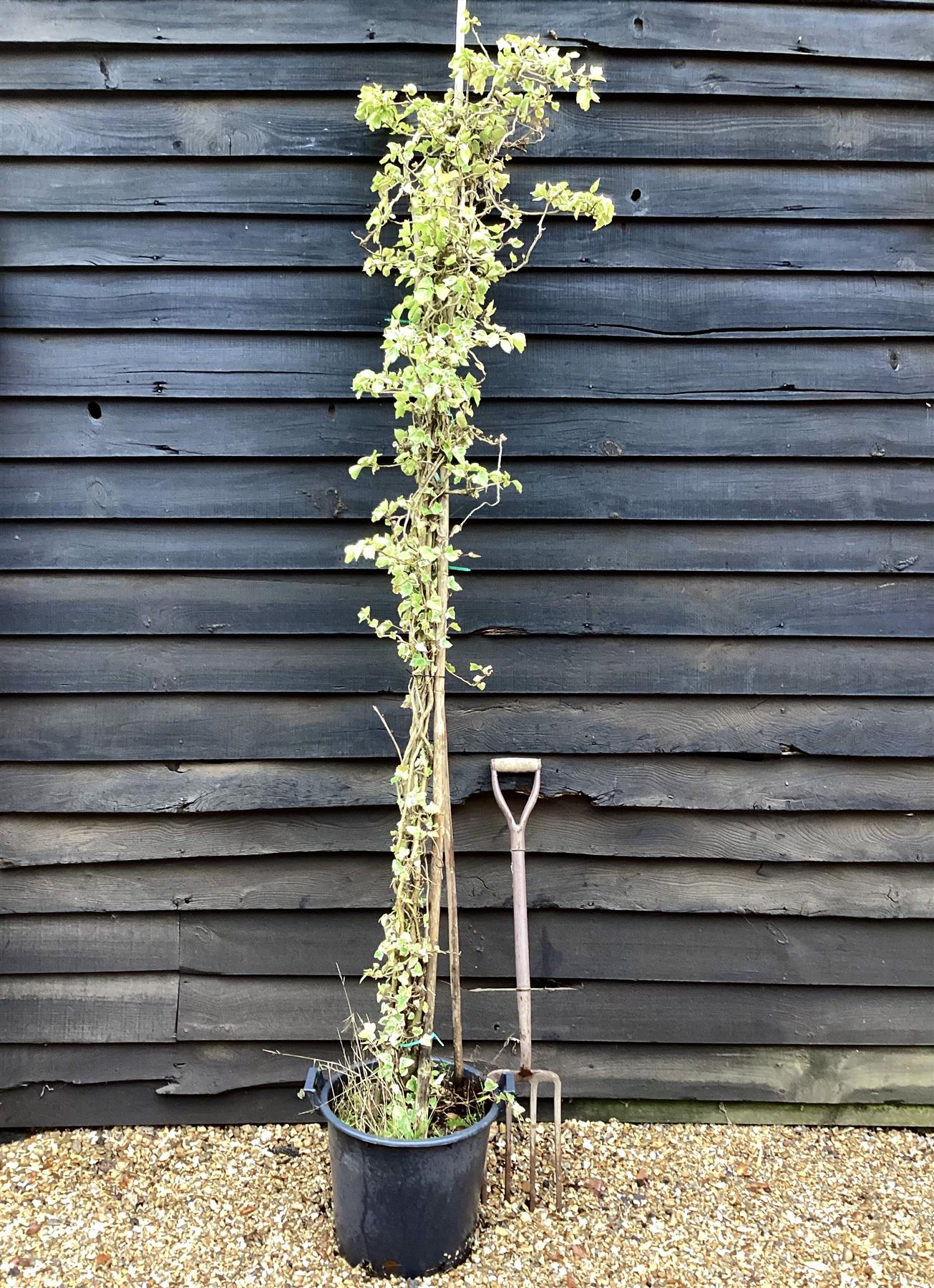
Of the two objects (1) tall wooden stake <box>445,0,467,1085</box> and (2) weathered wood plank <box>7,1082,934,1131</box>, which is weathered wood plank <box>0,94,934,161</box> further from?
(2) weathered wood plank <box>7,1082,934,1131</box>

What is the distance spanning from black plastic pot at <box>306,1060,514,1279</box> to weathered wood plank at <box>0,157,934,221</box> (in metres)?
Result: 2.23

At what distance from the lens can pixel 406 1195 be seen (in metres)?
1.77

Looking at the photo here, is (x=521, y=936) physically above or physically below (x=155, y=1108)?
above

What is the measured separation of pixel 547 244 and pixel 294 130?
2.39 ft

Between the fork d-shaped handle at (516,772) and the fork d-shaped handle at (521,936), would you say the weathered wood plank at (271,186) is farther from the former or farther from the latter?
the fork d-shaped handle at (521,936)

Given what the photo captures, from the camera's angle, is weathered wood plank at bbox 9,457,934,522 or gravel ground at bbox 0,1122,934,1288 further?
weathered wood plank at bbox 9,457,934,522

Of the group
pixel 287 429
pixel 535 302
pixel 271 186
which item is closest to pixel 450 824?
pixel 287 429

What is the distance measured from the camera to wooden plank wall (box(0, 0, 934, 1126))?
2240 millimetres

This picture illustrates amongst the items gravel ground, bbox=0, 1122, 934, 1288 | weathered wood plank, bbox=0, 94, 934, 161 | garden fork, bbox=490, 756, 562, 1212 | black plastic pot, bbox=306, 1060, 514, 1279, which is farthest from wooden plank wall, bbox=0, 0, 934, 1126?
black plastic pot, bbox=306, 1060, 514, 1279

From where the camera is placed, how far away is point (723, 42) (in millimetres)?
2248

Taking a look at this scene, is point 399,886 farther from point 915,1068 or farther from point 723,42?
Result: point 723,42

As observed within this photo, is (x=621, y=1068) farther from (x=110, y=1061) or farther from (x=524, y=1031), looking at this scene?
(x=110, y=1061)

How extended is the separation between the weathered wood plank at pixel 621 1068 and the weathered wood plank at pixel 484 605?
1151mm

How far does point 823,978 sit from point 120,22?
319cm
